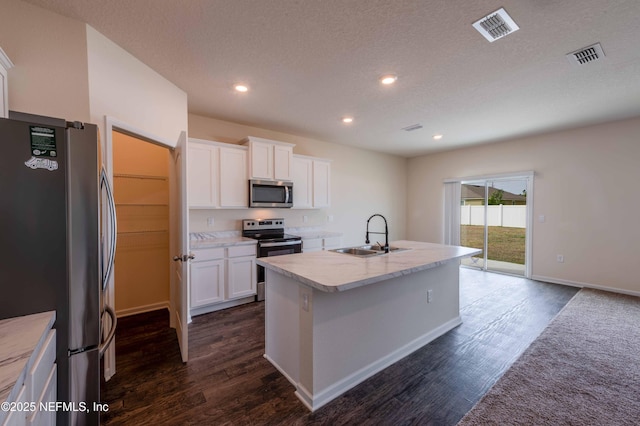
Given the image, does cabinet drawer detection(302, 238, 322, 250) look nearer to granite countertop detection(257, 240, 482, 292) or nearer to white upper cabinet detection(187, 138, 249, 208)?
white upper cabinet detection(187, 138, 249, 208)

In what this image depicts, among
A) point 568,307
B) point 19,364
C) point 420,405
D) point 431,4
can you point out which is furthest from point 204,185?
point 568,307

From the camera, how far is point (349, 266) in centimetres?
204

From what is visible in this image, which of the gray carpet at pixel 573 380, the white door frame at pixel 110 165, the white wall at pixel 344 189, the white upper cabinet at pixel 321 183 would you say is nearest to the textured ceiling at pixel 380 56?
the white wall at pixel 344 189

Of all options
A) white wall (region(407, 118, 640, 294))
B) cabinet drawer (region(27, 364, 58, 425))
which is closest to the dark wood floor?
cabinet drawer (region(27, 364, 58, 425))

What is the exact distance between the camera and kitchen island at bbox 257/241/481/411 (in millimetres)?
1800

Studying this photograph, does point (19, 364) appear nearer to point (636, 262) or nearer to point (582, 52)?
point (582, 52)

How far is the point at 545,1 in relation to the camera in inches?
66.8

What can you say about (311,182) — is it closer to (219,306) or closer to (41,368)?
(219,306)

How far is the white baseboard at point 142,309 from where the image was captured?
325 cm

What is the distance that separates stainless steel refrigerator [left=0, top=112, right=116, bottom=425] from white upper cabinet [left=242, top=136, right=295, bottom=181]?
268cm

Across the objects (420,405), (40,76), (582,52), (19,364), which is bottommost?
(420,405)


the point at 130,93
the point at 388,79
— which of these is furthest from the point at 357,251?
the point at 130,93

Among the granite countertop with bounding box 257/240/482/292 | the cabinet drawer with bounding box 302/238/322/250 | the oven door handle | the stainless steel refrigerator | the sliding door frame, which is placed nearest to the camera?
the stainless steel refrigerator

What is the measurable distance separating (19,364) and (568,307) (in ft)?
16.8
